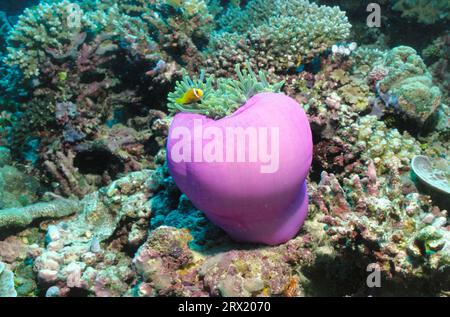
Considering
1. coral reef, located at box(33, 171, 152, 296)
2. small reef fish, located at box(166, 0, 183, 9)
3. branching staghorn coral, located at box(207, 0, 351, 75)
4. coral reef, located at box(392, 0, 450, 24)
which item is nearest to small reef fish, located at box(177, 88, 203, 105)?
coral reef, located at box(33, 171, 152, 296)

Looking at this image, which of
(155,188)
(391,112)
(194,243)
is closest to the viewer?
(194,243)

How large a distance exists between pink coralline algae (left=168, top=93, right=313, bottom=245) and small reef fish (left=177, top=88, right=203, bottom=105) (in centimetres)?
18

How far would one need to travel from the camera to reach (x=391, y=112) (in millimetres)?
4273

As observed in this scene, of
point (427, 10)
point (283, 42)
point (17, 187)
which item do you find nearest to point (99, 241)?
point (17, 187)

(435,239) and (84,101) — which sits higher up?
(84,101)

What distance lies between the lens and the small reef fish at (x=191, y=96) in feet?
8.66

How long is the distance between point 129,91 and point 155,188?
85.6 inches

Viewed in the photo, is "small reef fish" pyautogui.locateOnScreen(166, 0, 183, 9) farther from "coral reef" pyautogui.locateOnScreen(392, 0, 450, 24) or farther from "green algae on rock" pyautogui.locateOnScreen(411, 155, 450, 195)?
"coral reef" pyautogui.locateOnScreen(392, 0, 450, 24)

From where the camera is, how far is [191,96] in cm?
266

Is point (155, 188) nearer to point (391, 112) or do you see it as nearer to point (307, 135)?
point (307, 135)

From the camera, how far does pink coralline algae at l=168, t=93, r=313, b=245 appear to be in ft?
7.34

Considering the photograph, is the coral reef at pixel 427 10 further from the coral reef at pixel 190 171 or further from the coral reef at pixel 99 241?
the coral reef at pixel 99 241

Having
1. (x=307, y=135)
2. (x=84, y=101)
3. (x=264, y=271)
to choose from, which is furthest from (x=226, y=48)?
(x=264, y=271)
